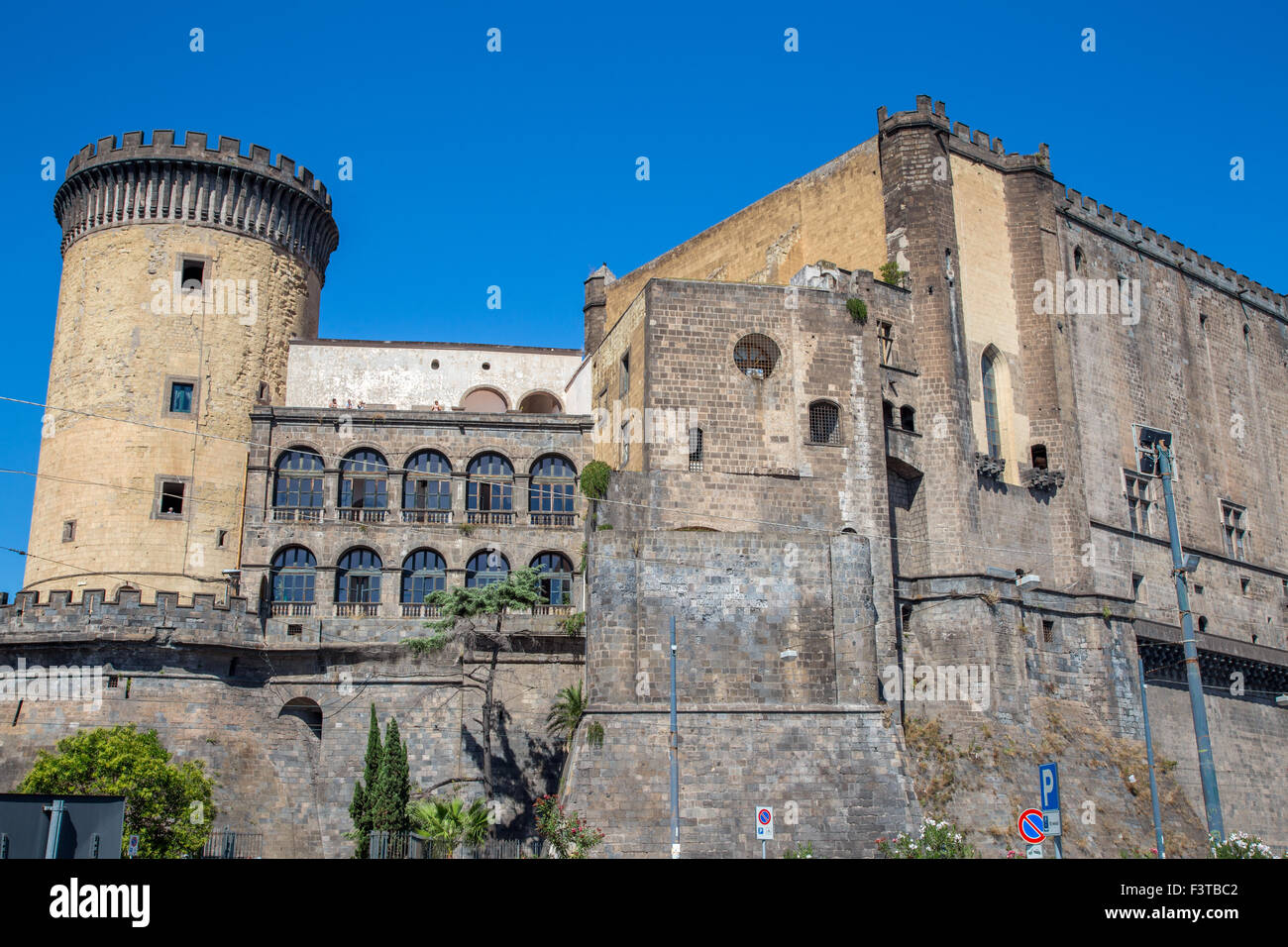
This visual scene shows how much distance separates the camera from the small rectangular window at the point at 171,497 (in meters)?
39.3

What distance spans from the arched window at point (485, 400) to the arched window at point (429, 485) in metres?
5.69

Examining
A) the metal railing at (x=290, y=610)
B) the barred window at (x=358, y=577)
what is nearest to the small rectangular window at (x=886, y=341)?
the barred window at (x=358, y=577)

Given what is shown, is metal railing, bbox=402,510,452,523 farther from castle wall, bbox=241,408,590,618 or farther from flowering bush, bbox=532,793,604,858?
flowering bush, bbox=532,793,604,858

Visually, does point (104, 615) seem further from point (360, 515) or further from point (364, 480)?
point (364, 480)

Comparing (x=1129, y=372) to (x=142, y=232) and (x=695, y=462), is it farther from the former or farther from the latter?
(x=142, y=232)

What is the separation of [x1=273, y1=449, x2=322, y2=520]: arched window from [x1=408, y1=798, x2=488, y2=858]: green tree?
12996 mm

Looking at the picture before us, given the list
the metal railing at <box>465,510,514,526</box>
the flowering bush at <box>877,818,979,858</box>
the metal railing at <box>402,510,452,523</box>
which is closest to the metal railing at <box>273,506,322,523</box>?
the metal railing at <box>402,510,452,523</box>

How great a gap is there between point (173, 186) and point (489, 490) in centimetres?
1551

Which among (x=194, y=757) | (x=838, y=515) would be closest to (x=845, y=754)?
(x=838, y=515)

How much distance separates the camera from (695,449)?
35250mm

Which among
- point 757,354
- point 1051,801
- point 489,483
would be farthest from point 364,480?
point 1051,801

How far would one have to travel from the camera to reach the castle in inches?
1276

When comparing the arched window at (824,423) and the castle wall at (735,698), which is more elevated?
the arched window at (824,423)

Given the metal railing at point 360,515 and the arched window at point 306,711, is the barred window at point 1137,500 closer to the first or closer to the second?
the metal railing at point 360,515
